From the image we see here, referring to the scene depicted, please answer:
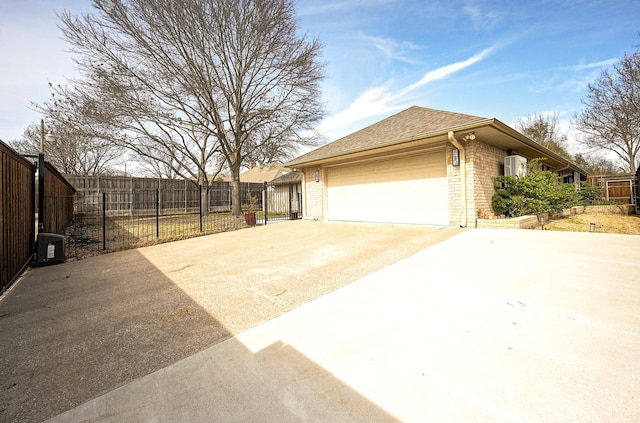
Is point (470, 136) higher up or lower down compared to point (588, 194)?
higher up

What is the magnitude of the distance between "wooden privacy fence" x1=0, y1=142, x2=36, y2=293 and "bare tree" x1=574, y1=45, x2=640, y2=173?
25.6 m

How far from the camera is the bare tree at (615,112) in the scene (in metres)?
14.7

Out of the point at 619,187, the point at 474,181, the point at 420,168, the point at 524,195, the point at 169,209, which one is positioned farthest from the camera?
the point at 169,209

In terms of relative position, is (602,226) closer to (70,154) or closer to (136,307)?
(136,307)

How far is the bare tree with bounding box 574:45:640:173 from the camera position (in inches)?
579

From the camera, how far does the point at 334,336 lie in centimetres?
204

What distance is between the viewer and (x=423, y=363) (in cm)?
166

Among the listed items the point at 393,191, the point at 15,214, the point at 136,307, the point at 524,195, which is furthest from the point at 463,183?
the point at 15,214

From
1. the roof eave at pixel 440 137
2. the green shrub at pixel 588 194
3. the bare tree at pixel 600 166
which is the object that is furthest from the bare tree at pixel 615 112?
the roof eave at pixel 440 137

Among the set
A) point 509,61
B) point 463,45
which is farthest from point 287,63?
point 509,61

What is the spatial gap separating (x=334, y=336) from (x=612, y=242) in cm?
577

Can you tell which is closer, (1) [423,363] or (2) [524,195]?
(1) [423,363]

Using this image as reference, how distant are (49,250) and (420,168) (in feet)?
30.5

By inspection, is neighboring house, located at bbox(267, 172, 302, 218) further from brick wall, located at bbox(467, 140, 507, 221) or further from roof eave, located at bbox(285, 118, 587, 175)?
brick wall, located at bbox(467, 140, 507, 221)
